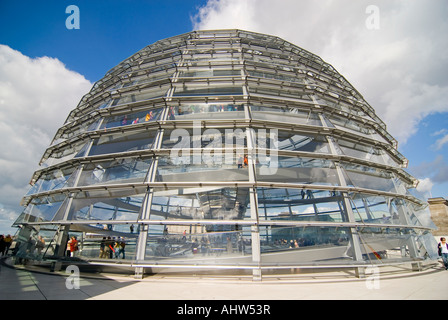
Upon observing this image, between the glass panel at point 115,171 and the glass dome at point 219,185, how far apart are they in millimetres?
52

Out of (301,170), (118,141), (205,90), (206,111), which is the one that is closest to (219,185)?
(301,170)

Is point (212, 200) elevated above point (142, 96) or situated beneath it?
situated beneath

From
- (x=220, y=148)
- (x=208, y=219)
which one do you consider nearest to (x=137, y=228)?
(x=208, y=219)

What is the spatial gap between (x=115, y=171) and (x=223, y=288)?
6974mm

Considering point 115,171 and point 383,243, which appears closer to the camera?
point 383,243

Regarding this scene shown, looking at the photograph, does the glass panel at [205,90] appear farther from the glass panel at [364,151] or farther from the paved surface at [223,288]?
the paved surface at [223,288]

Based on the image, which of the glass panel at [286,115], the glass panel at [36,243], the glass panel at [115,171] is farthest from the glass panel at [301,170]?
the glass panel at [36,243]

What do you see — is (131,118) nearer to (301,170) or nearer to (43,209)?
(43,209)

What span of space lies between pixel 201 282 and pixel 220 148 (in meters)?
4.91

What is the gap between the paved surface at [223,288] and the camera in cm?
440

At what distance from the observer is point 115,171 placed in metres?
8.82

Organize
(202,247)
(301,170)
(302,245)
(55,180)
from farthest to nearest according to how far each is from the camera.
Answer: (55,180)
(301,170)
(302,245)
(202,247)

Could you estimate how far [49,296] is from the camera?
14.4 ft
